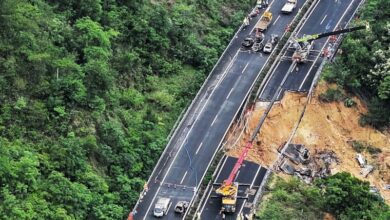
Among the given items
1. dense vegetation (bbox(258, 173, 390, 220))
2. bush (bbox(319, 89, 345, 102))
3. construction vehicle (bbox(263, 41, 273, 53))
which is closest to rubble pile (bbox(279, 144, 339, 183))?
Result: dense vegetation (bbox(258, 173, 390, 220))

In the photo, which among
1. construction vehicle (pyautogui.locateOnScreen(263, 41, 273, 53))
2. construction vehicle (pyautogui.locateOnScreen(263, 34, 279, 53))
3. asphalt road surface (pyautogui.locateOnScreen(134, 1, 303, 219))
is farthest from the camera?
construction vehicle (pyautogui.locateOnScreen(263, 34, 279, 53))

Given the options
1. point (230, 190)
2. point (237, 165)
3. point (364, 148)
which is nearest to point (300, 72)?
point (364, 148)

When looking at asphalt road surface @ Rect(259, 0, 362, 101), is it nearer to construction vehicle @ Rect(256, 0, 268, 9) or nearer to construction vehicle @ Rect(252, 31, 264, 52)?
construction vehicle @ Rect(252, 31, 264, 52)

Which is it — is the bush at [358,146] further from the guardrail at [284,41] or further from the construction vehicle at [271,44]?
the construction vehicle at [271,44]

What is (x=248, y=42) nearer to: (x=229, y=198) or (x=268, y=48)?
(x=268, y=48)

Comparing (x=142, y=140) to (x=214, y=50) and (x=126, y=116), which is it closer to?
(x=126, y=116)

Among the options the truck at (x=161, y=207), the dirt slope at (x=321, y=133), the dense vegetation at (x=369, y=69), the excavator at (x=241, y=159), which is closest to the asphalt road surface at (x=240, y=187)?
the excavator at (x=241, y=159)
